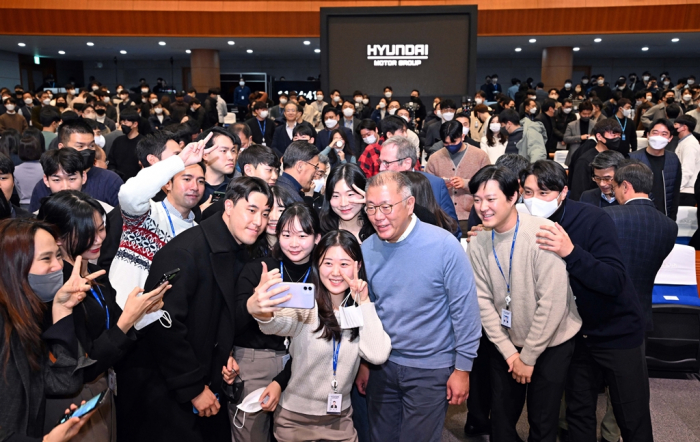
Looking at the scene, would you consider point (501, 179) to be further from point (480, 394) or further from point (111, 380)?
point (111, 380)

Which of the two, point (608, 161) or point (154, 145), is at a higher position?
point (154, 145)

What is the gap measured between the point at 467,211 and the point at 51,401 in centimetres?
416

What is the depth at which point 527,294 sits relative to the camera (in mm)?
2705

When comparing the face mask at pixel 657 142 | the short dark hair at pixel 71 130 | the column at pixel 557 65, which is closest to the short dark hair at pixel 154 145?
the short dark hair at pixel 71 130

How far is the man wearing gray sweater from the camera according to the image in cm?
265

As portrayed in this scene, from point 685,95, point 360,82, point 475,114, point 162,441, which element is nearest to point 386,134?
point 475,114

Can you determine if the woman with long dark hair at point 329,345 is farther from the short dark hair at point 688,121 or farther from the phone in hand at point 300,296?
the short dark hair at point 688,121

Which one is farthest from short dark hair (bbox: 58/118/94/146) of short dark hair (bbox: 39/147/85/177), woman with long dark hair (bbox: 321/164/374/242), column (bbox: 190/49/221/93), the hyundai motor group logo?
column (bbox: 190/49/221/93)

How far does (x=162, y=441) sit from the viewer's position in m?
2.51

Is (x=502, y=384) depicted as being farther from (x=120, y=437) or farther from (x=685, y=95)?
(x=685, y=95)

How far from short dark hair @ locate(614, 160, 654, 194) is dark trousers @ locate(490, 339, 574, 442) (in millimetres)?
1219

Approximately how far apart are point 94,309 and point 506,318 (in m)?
1.87

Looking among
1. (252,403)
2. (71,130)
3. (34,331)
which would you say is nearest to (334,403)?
(252,403)

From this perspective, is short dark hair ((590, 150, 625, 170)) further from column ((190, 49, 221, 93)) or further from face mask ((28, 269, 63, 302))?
column ((190, 49, 221, 93))
